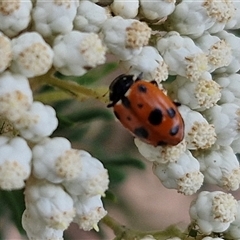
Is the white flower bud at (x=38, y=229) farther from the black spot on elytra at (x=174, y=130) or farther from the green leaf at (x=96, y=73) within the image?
the green leaf at (x=96, y=73)

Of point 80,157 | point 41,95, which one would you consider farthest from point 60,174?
point 41,95

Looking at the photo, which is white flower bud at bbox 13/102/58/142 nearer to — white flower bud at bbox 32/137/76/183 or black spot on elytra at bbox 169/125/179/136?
white flower bud at bbox 32/137/76/183

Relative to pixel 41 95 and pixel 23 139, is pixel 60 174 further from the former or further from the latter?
pixel 41 95

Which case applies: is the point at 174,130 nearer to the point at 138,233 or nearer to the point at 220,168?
the point at 220,168

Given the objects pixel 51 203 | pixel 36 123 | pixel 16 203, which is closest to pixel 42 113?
pixel 36 123

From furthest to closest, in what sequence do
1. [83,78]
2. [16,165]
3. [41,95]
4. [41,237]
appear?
1. [83,78]
2. [41,95]
3. [41,237]
4. [16,165]

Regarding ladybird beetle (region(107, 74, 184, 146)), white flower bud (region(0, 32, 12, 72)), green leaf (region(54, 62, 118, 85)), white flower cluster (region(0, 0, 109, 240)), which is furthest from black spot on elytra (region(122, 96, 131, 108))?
green leaf (region(54, 62, 118, 85))
